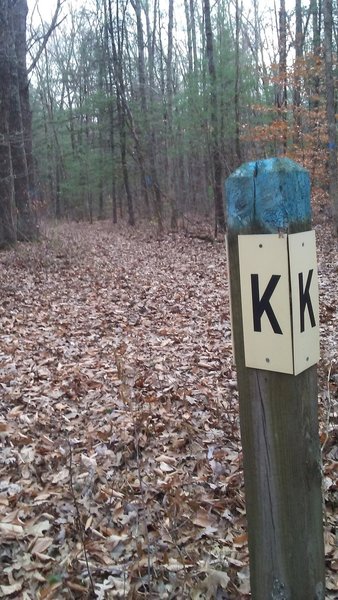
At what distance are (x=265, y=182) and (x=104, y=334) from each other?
5498 mm

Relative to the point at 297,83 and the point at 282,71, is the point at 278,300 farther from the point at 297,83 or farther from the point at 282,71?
the point at 297,83

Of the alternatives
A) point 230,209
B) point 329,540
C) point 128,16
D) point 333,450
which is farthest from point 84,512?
point 128,16

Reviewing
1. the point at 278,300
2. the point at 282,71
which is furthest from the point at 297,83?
the point at 278,300

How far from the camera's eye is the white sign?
4.65 ft

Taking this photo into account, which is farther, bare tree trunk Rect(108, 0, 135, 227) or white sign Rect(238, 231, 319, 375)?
bare tree trunk Rect(108, 0, 135, 227)

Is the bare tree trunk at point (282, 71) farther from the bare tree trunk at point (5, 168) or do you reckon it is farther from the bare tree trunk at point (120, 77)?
the bare tree trunk at point (5, 168)

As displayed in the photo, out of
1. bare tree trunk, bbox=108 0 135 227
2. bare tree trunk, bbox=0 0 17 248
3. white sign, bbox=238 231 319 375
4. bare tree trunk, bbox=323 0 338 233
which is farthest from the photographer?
bare tree trunk, bbox=108 0 135 227

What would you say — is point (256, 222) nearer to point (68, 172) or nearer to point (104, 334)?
point (104, 334)

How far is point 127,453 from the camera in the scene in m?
3.73

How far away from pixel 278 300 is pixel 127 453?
2.68m

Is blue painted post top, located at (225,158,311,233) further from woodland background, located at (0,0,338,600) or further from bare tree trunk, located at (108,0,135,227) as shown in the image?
bare tree trunk, located at (108,0,135,227)

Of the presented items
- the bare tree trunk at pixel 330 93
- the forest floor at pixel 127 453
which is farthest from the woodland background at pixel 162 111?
the forest floor at pixel 127 453

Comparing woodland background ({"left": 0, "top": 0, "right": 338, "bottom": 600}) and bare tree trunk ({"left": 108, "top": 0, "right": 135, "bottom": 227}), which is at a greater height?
bare tree trunk ({"left": 108, "top": 0, "right": 135, "bottom": 227})

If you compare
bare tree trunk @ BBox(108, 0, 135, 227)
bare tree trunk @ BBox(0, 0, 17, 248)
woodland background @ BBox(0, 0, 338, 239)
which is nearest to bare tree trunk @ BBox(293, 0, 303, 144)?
woodland background @ BBox(0, 0, 338, 239)
